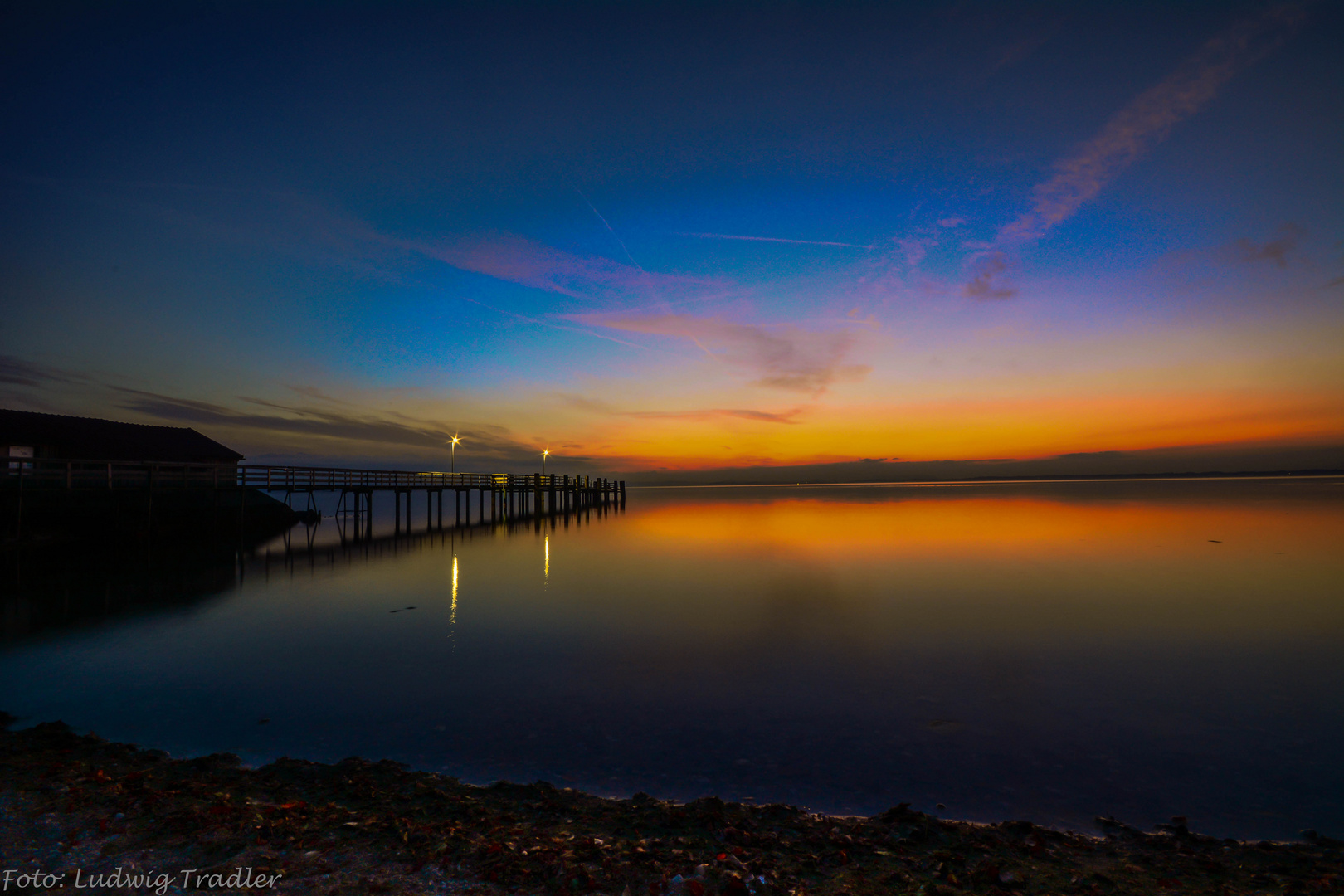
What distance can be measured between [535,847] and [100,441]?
1816 inches

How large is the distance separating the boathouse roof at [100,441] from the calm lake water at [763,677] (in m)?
19.6

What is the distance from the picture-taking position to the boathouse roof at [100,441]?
3228cm

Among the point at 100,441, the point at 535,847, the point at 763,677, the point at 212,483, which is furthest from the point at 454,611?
the point at 100,441

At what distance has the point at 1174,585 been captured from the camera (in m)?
17.1

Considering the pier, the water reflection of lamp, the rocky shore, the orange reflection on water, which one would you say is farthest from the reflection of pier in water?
the rocky shore

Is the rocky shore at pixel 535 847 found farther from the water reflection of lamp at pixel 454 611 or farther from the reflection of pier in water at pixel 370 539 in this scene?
the reflection of pier in water at pixel 370 539

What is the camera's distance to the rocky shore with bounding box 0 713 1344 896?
155 inches

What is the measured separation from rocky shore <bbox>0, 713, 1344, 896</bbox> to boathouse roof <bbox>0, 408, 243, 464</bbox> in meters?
33.6

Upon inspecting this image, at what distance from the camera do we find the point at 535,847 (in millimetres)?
4406

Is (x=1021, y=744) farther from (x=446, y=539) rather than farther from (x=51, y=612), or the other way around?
(x=446, y=539)

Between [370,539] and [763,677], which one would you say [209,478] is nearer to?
[370,539]

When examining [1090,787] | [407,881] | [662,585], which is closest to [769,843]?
[407,881]

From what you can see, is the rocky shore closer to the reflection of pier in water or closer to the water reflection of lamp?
Result: the water reflection of lamp

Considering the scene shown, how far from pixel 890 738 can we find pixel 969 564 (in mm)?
16695
